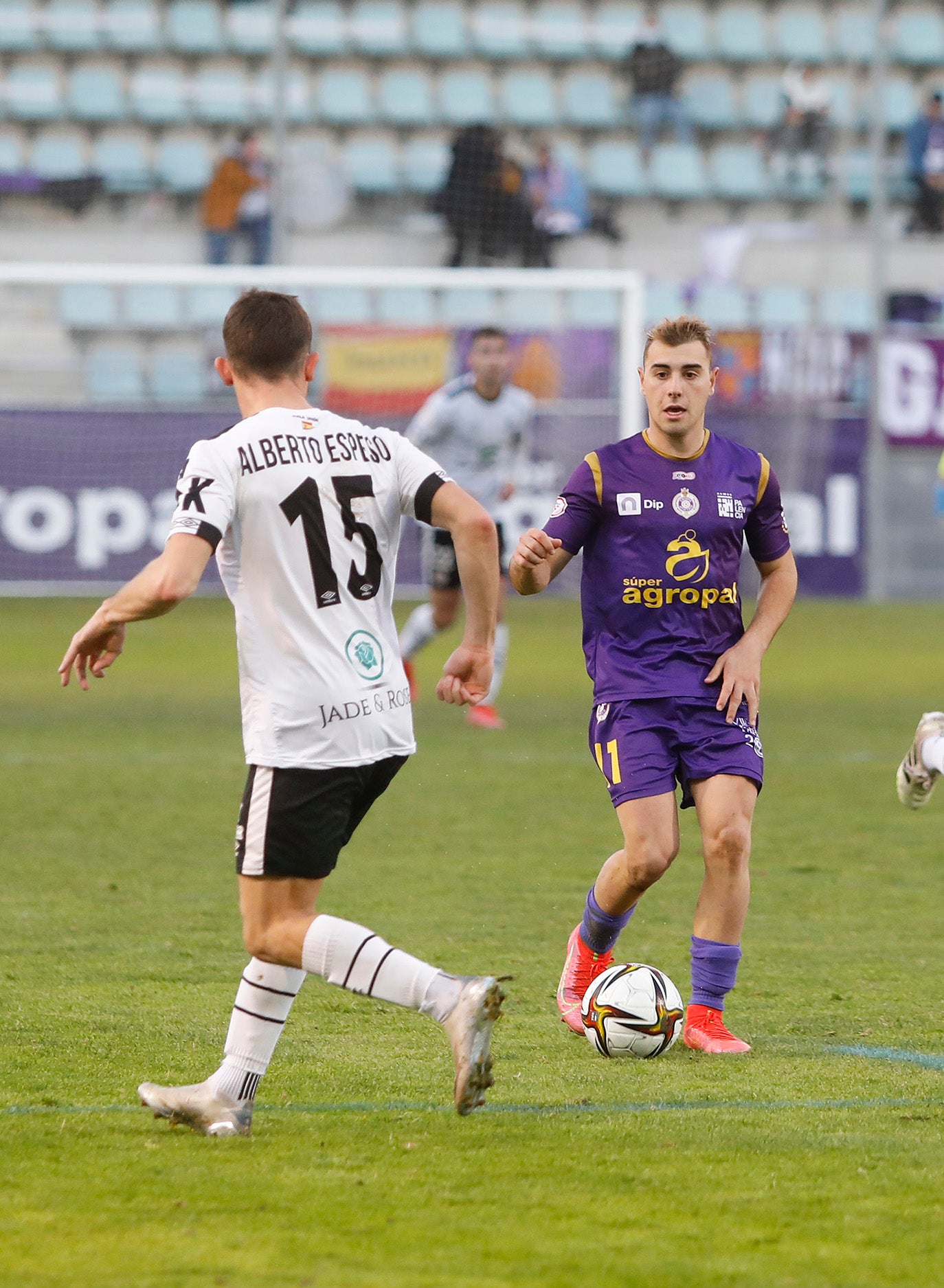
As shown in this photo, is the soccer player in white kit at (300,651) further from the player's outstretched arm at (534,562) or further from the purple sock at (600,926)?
the purple sock at (600,926)

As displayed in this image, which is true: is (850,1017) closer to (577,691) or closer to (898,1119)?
(898,1119)

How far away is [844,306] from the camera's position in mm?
20484

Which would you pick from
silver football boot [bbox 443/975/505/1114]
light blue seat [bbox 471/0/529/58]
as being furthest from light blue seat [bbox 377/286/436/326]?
silver football boot [bbox 443/975/505/1114]

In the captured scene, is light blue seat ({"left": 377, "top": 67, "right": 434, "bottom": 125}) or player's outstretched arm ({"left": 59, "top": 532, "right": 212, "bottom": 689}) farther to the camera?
light blue seat ({"left": 377, "top": 67, "right": 434, "bottom": 125})

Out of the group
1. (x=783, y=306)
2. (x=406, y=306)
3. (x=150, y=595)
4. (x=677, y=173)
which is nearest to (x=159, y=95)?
(x=406, y=306)

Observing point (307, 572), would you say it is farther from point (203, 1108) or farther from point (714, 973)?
point (714, 973)

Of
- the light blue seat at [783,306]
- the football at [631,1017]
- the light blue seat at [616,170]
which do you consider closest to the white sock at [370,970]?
the football at [631,1017]

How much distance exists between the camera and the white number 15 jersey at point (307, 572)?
3762 millimetres

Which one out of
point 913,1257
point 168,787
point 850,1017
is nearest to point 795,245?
point 168,787

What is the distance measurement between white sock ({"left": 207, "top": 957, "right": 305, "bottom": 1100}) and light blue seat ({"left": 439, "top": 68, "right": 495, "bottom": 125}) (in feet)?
63.2

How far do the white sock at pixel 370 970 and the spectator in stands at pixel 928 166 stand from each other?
18.2 metres

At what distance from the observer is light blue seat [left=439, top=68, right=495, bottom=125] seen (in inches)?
869

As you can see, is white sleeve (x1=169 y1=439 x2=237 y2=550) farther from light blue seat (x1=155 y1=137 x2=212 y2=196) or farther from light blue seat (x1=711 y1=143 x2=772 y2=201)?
light blue seat (x1=711 y1=143 x2=772 y2=201)

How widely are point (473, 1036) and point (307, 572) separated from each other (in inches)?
37.5
